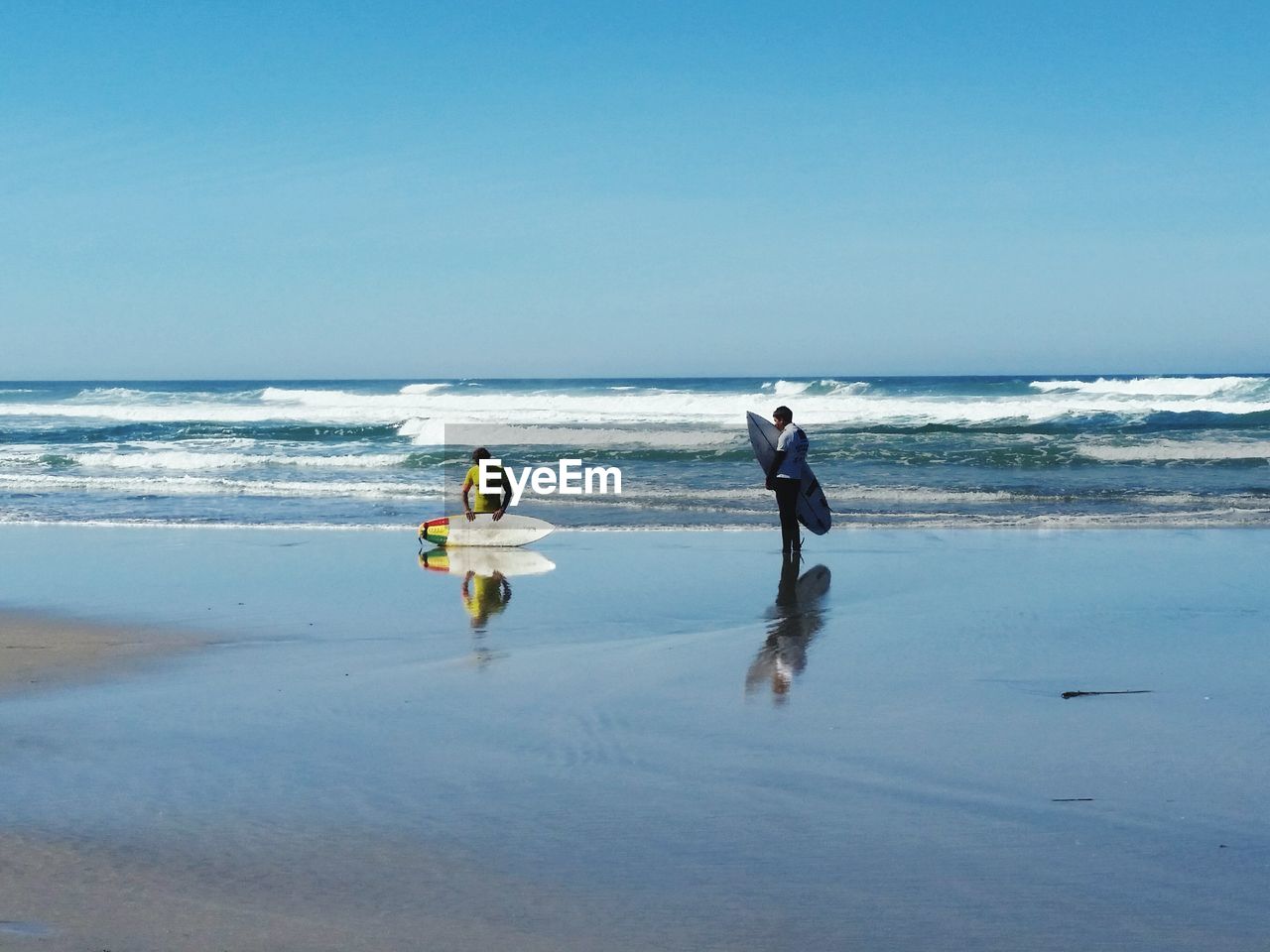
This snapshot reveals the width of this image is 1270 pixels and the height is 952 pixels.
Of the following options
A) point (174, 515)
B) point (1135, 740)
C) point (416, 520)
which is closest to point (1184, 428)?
point (416, 520)

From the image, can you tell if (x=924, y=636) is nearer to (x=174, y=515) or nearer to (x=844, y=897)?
(x=844, y=897)

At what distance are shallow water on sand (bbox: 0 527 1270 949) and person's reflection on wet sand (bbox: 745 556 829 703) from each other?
4 centimetres

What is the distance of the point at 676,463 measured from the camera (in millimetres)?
23109

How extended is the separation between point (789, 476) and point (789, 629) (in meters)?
3.90

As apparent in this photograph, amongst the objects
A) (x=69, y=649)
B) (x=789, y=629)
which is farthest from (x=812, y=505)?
(x=69, y=649)

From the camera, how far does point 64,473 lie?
899 inches


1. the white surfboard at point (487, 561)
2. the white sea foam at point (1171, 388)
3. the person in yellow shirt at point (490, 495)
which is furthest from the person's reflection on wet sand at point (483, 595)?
the white sea foam at point (1171, 388)

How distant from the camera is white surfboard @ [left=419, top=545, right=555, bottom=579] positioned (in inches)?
414

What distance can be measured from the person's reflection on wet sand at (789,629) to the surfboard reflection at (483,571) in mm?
1750

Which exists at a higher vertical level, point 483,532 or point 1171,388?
point 1171,388

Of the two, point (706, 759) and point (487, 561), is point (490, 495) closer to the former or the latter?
point (487, 561)

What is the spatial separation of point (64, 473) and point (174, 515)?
923 cm

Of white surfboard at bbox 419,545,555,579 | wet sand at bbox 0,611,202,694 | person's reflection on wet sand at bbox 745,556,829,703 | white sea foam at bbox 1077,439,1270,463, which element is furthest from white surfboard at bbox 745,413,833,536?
white sea foam at bbox 1077,439,1270,463

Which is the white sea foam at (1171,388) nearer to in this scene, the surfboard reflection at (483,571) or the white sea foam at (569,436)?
the white sea foam at (569,436)
